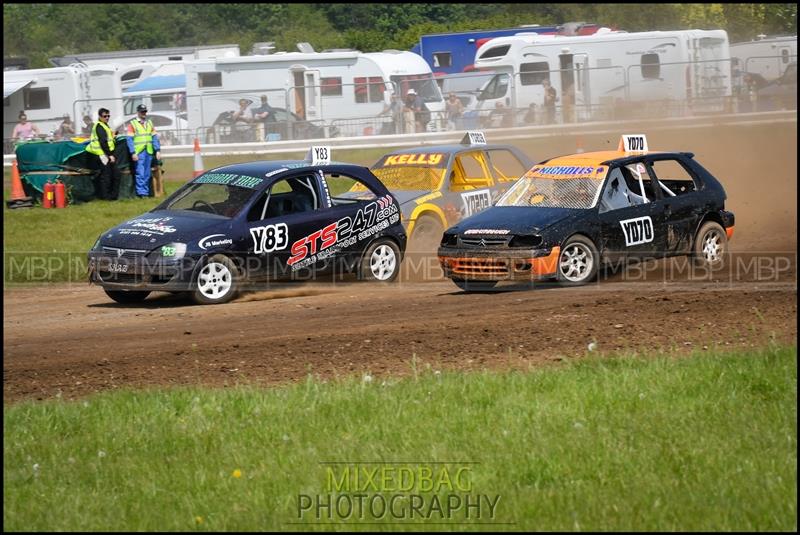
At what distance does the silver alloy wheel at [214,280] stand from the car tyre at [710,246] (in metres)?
5.36

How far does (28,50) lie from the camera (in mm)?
54750

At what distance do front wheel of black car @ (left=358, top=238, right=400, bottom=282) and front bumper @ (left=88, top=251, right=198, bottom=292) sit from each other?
225 centimetres

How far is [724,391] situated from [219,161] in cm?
2057

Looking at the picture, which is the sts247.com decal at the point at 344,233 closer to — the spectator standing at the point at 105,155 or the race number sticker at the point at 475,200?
the race number sticker at the point at 475,200

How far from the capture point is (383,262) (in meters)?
13.2

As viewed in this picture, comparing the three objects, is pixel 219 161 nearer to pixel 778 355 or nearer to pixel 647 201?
pixel 647 201

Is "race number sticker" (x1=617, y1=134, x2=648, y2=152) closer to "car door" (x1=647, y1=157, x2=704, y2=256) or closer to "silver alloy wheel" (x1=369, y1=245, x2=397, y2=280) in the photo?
"car door" (x1=647, y1=157, x2=704, y2=256)

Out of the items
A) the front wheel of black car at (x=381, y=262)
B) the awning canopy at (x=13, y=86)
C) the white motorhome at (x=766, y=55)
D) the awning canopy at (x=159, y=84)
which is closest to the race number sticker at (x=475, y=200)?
the front wheel of black car at (x=381, y=262)

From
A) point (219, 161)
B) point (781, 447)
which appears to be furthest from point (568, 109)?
point (781, 447)

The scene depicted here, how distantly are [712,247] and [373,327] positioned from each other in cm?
497

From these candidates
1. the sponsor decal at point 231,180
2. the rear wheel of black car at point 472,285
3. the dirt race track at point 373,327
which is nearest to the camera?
the dirt race track at point 373,327

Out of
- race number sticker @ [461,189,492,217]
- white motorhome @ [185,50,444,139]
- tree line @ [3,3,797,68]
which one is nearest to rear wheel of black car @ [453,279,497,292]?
race number sticker @ [461,189,492,217]

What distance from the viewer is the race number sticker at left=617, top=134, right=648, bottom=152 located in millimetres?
13062

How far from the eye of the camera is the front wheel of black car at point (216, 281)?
465 inches
